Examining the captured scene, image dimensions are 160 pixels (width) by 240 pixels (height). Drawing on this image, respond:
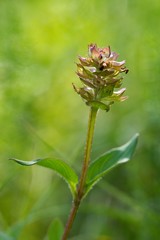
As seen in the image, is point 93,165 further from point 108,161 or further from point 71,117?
point 71,117

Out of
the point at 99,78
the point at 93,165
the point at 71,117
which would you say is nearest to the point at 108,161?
the point at 93,165

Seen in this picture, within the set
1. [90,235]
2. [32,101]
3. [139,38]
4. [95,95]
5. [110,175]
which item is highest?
[139,38]

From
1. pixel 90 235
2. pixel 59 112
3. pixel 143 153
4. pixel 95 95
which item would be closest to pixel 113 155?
pixel 95 95

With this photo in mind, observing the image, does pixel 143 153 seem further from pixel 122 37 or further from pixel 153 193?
pixel 122 37

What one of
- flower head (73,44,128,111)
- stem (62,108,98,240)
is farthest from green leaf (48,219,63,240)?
flower head (73,44,128,111)

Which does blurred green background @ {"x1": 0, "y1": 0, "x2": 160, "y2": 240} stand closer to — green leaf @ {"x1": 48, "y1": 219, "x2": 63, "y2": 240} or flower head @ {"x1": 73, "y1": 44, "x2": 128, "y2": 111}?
green leaf @ {"x1": 48, "y1": 219, "x2": 63, "y2": 240}
